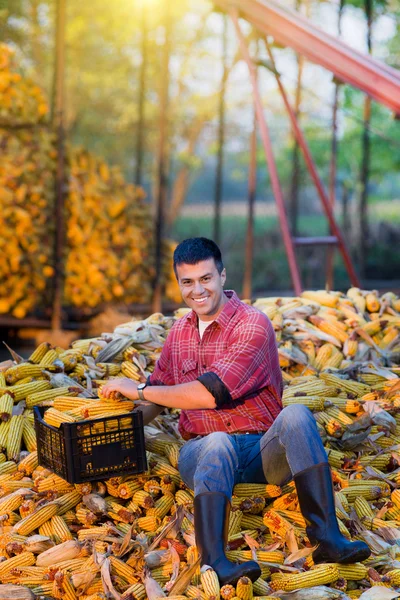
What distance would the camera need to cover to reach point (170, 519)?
12.0ft

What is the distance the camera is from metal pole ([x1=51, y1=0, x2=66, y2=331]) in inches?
317

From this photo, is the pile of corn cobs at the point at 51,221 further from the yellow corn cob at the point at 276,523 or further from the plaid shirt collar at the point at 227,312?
the yellow corn cob at the point at 276,523

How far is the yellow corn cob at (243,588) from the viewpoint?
9.95ft

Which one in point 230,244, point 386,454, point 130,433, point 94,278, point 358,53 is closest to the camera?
point 130,433

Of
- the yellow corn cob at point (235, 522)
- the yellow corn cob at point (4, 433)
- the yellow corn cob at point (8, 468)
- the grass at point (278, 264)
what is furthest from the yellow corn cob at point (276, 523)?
the grass at point (278, 264)

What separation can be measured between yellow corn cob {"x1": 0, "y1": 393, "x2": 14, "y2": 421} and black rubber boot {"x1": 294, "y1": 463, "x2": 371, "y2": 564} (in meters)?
1.77

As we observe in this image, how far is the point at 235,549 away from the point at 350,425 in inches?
45.3

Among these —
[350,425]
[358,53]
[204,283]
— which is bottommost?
[350,425]

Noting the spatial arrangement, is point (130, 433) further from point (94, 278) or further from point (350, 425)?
point (94, 278)

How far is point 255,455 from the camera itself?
11.7 ft

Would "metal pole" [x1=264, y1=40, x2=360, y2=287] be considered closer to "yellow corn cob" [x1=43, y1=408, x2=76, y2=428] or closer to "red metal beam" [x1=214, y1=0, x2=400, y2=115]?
"red metal beam" [x1=214, y1=0, x2=400, y2=115]

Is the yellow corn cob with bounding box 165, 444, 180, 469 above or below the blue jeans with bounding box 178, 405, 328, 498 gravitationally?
below

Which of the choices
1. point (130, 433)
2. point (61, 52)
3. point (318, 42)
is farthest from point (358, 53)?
point (130, 433)

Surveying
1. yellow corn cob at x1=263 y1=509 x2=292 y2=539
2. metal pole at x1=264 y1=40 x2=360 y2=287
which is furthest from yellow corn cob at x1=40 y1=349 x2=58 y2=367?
metal pole at x1=264 y1=40 x2=360 y2=287
